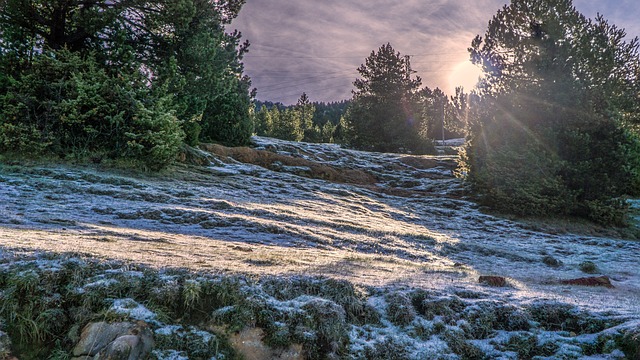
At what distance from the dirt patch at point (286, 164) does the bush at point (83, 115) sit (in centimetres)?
713

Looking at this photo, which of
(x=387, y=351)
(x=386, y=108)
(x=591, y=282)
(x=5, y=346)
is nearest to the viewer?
(x=5, y=346)

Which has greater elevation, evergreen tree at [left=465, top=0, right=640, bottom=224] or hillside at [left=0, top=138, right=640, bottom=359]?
evergreen tree at [left=465, top=0, right=640, bottom=224]

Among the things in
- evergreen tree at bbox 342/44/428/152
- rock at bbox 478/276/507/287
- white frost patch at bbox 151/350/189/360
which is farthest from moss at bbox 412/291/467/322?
evergreen tree at bbox 342/44/428/152

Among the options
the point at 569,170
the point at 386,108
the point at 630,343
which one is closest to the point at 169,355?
the point at 630,343

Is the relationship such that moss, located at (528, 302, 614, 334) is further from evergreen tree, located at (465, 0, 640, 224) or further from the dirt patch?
the dirt patch

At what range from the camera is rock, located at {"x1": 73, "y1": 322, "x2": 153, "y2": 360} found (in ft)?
9.04

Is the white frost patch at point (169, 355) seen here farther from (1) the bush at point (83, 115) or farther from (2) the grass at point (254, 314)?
(1) the bush at point (83, 115)

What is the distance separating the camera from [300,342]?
326 cm

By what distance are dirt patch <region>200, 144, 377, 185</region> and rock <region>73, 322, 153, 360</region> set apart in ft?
57.4

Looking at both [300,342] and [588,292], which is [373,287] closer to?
[300,342]

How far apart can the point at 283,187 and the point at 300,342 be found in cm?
1342

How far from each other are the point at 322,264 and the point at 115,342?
3277mm

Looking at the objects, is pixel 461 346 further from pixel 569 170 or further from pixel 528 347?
pixel 569 170

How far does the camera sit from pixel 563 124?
17.4m
